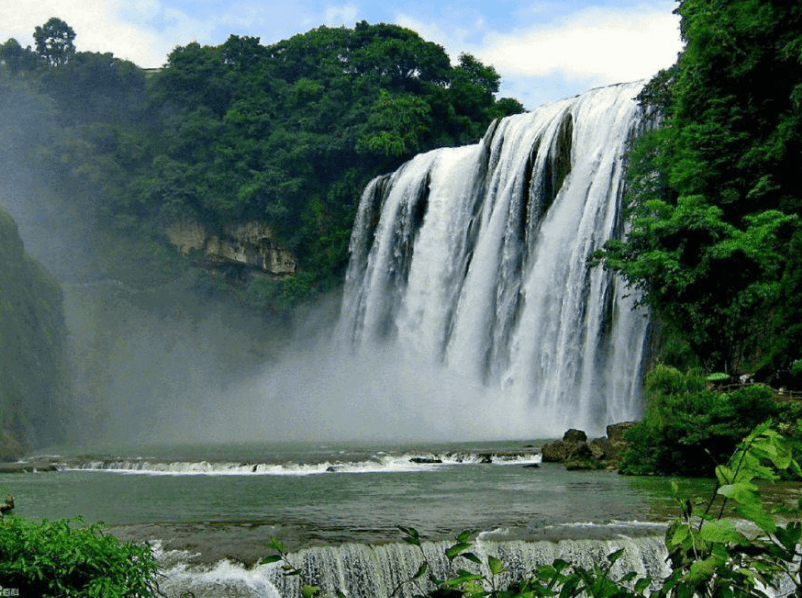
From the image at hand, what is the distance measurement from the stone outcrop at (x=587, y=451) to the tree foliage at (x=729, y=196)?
2329mm

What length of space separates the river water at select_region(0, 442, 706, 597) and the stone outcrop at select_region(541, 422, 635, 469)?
16.2 inches

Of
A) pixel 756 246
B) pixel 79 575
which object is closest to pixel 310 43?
pixel 756 246

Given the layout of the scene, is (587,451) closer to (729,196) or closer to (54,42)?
(729,196)

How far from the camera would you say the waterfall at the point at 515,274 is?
26.4 meters

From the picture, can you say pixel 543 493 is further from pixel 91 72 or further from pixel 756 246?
pixel 91 72

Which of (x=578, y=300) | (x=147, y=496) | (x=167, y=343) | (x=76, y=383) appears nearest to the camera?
(x=147, y=496)

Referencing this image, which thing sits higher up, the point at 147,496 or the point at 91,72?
the point at 91,72

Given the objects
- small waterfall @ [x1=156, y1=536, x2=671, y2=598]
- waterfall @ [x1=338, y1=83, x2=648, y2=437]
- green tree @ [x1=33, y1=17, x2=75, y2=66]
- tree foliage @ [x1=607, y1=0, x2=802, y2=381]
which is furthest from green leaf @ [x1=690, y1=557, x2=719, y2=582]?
green tree @ [x1=33, y1=17, x2=75, y2=66]

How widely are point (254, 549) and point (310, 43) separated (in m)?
41.6

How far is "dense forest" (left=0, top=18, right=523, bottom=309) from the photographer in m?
43.4

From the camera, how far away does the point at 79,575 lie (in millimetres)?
6004

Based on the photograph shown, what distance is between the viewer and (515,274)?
30.7 metres

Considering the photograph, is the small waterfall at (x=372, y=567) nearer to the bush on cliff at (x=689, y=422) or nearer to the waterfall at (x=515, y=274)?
the bush on cliff at (x=689, y=422)

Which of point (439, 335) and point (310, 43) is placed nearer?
point (439, 335)
